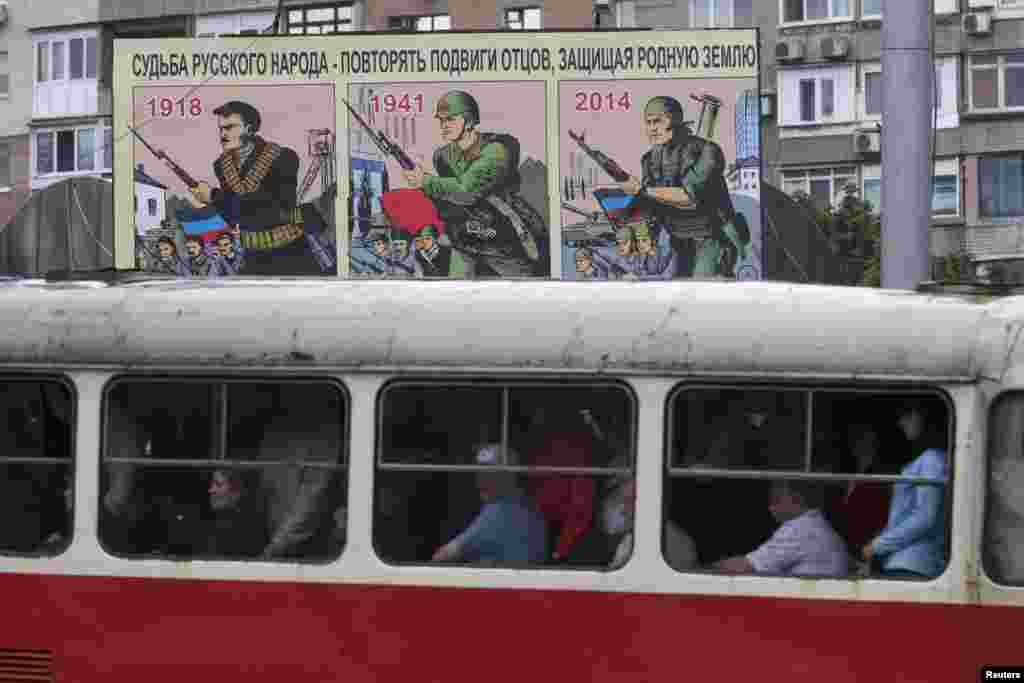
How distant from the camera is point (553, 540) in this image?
859 cm

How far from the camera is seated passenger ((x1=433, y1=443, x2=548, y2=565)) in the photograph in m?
8.58

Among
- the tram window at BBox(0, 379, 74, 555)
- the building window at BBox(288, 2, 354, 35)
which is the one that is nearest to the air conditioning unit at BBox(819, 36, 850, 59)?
the building window at BBox(288, 2, 354, 35)

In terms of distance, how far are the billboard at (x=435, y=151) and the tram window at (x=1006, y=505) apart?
16492 mm

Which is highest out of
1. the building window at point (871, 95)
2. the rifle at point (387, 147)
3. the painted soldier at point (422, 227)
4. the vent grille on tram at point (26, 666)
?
the building window at point (871, 95)

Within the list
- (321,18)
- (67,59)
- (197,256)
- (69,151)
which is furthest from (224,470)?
(67,59)

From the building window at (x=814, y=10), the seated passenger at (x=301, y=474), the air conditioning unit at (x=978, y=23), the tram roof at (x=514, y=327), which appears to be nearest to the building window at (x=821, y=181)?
the building window at (x=814, y=10)

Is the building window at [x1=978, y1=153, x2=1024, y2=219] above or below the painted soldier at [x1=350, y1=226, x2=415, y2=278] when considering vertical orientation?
above

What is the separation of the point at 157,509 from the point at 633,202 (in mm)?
16344

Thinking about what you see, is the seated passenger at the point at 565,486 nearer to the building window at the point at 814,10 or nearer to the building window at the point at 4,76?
the building window at the point at 814,10

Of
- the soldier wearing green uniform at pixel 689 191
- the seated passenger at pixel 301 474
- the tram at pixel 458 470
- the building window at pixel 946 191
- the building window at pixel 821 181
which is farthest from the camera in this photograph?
the building window at pixel 821 181

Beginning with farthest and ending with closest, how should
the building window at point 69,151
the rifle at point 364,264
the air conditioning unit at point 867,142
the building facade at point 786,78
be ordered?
the building window at point 69,151 < the air conditioning unit at point 867,142 < the building facade at point 786,78 < the rifle at point 364,264

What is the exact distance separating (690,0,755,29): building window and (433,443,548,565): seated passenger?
4348 cm

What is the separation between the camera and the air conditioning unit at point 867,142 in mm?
48719

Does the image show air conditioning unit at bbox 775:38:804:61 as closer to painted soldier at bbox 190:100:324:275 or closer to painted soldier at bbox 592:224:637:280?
painted soldier at bbox 592:224:637:280
